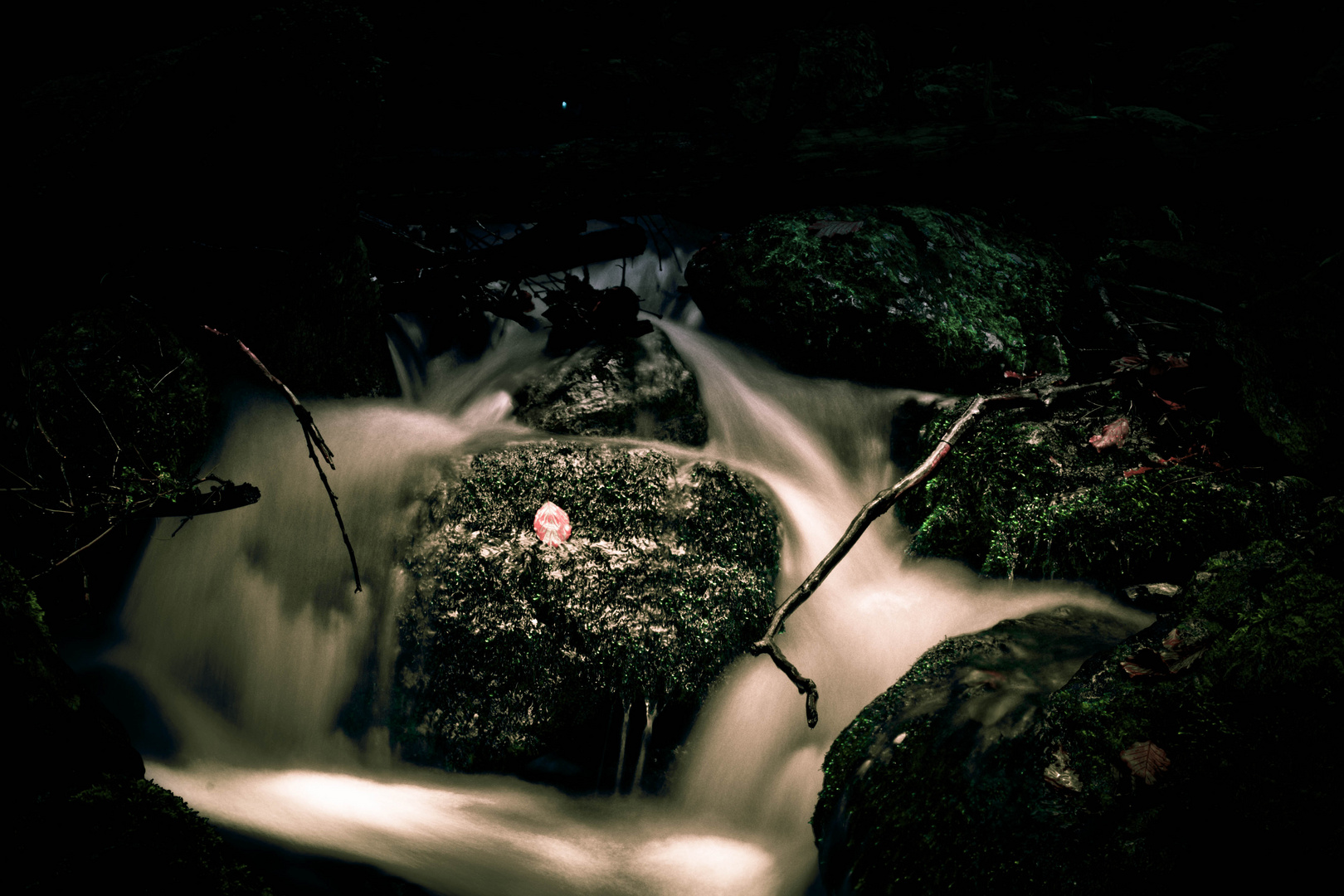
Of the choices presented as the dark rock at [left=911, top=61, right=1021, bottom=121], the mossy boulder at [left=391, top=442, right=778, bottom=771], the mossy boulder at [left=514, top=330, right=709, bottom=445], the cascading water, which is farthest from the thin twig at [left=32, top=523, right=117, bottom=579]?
the dark rock at [left=911, top=61, right=1021, bottom=121]

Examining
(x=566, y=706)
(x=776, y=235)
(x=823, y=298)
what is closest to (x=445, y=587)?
→ (x=566, y=706)

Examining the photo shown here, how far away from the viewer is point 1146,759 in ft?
5.50

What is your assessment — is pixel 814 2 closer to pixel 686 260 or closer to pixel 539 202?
pixel 686 260

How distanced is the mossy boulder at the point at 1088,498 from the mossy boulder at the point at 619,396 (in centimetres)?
144

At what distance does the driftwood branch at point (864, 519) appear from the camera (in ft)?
7.92

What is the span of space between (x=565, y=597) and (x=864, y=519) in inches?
56.4

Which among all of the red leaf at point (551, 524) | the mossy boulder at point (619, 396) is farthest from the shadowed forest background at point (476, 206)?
the red leaf at point (551, 524)

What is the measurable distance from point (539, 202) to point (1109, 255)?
16.6 feet

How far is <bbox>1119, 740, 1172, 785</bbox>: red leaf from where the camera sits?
1646 mm

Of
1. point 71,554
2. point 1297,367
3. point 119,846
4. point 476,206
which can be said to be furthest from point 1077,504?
point 476,206

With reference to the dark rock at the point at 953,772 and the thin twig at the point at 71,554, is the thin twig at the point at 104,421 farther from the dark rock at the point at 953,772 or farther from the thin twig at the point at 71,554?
the dark rock at the point at 953,772

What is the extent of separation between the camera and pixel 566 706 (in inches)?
109

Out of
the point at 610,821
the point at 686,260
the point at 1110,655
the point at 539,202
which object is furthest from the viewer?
the point at 686,260

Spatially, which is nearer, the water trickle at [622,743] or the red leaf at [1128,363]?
the water trickle at [622,743]
